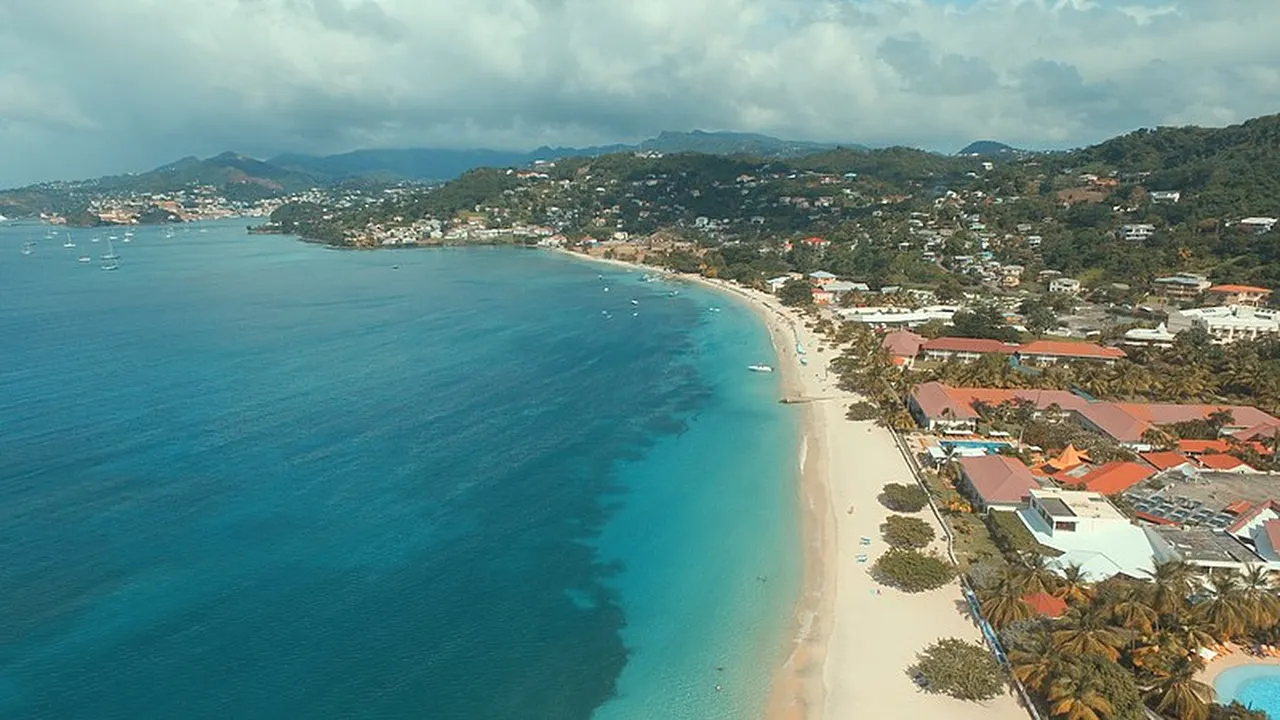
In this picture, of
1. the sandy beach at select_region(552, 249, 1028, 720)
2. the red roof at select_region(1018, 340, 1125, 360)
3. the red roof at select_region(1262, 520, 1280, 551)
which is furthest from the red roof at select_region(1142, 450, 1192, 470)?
the red roof at select_region(1018, 340, 1125, 360)

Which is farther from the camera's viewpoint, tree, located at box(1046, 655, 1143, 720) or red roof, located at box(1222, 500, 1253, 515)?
red roof, located at box(1222, 500, 1253, 515)

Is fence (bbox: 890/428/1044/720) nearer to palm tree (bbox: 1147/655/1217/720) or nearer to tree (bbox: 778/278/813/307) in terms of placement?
palm tree (bbox: 1147/655/1217/720)

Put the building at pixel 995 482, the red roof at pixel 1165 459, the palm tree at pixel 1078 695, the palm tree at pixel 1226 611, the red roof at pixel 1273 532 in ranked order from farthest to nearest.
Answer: the red roof at pixel 1165 459
the building at pixel 995 482
the red roof at pixel 1273 532
the palm tree at pixel 1226 611
the palm tree at pixel 1078 695

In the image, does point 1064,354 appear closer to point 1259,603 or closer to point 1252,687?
point 1259,603

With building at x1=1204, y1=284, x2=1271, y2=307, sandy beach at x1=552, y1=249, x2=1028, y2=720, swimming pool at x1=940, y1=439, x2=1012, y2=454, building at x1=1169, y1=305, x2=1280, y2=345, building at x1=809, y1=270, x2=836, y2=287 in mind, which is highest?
building at x1=1204, y1=284, x2=1271, y2=307

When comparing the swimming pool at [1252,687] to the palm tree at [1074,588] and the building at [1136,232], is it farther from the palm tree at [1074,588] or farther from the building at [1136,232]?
the building at [1136,232]

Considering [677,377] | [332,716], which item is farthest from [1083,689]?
[677,377]

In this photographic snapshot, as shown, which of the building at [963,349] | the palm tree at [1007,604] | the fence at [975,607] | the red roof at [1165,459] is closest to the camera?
the fence at [975,607]

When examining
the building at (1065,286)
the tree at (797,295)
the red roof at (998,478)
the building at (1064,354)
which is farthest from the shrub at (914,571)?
the building at (1065,286)
